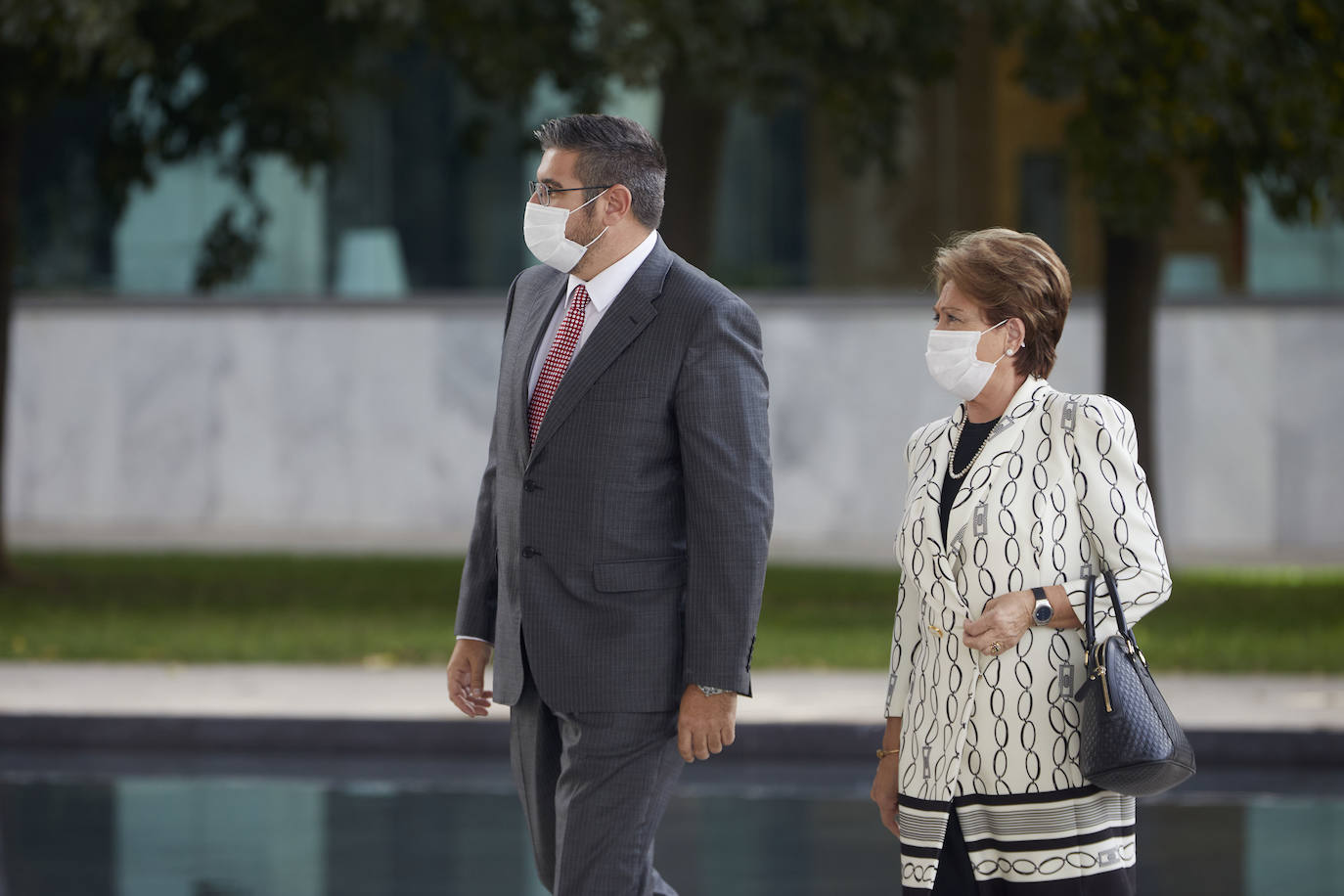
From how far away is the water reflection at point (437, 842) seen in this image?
6.39m

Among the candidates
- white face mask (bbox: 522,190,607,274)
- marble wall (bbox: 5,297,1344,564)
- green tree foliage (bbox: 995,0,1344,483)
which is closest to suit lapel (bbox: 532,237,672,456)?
white face mask (bbox: 522,190,607,274)

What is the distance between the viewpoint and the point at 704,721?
149 inches

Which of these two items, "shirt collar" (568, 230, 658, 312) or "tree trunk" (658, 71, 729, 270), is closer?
"shirt collar" (568, 230, 658, 312)

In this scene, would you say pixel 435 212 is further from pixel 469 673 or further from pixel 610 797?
pixel 610 797

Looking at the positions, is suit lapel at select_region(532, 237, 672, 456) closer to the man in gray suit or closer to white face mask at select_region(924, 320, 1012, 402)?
the man in gray suit

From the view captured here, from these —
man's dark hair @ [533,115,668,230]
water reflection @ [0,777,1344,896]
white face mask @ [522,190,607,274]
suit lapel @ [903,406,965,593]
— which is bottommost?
water reflection @ [0,777,1344,896]

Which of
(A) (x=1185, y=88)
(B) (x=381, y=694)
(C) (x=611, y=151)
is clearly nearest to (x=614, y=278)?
(C) (x=611, y=151)

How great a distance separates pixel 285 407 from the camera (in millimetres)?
21438

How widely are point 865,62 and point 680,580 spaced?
879 cm

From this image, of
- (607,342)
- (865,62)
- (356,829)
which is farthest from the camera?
(865,62)

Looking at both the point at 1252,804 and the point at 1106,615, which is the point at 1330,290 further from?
the point at 1106,615

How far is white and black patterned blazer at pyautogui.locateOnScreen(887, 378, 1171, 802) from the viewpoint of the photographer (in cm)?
351

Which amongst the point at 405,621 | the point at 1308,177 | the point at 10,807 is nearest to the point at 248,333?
the point at 405,621

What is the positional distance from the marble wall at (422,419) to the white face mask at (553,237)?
1599 cm
